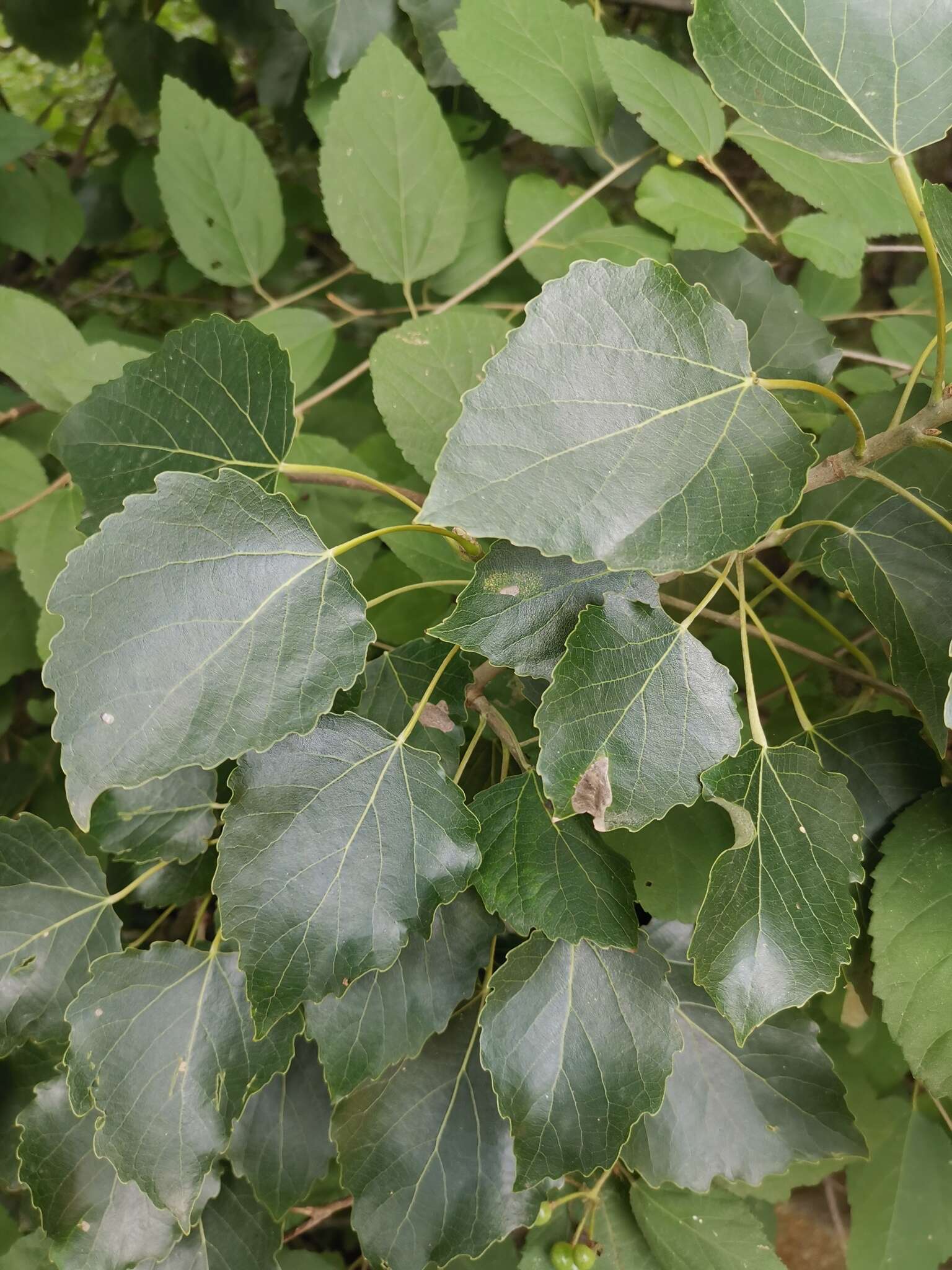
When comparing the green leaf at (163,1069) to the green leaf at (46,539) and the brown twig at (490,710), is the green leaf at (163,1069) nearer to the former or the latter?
the brown twig at (490,710)

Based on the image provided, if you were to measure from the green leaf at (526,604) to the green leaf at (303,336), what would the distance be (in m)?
→ 0.48

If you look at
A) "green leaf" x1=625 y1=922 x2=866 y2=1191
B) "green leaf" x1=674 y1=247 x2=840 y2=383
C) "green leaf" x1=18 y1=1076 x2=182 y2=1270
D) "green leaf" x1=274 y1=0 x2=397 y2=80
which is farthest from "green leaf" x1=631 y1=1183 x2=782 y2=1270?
"green leaf" x1=274 y1=0 x2=397 y2=80

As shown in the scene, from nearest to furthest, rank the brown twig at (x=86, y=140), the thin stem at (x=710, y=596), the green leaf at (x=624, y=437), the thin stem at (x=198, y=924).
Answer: the green leaf at (x=624, y=437)
the thin stem at (x=710, y=596)
the thin stem at (x=198, y=924)
the brown twig at (x=86, y=140)

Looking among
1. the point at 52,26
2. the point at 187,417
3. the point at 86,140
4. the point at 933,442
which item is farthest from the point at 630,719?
the point at 86,140

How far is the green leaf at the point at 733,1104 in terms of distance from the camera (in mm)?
713

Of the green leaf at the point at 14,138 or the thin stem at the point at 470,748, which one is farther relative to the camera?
the green leaf at the point at 14,138

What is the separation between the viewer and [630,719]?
50 cm

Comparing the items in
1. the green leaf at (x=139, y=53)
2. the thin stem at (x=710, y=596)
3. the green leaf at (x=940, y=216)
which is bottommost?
the thin stem at (x=710, y=596)

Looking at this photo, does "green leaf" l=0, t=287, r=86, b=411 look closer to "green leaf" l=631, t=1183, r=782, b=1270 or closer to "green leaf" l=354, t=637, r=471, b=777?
"green leaf" l=354, t=637, r=471, b=777

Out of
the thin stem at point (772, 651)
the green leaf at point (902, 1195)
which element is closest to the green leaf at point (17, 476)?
the thin stem at point (772, 651)

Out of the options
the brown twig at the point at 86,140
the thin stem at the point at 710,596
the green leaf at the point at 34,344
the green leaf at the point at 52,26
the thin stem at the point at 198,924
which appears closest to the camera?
the thin stem at the point at 710,596

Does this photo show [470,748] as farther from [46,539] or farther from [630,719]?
[46,539]

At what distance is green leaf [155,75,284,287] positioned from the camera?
896mm

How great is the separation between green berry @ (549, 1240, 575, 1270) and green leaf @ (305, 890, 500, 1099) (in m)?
0.33
